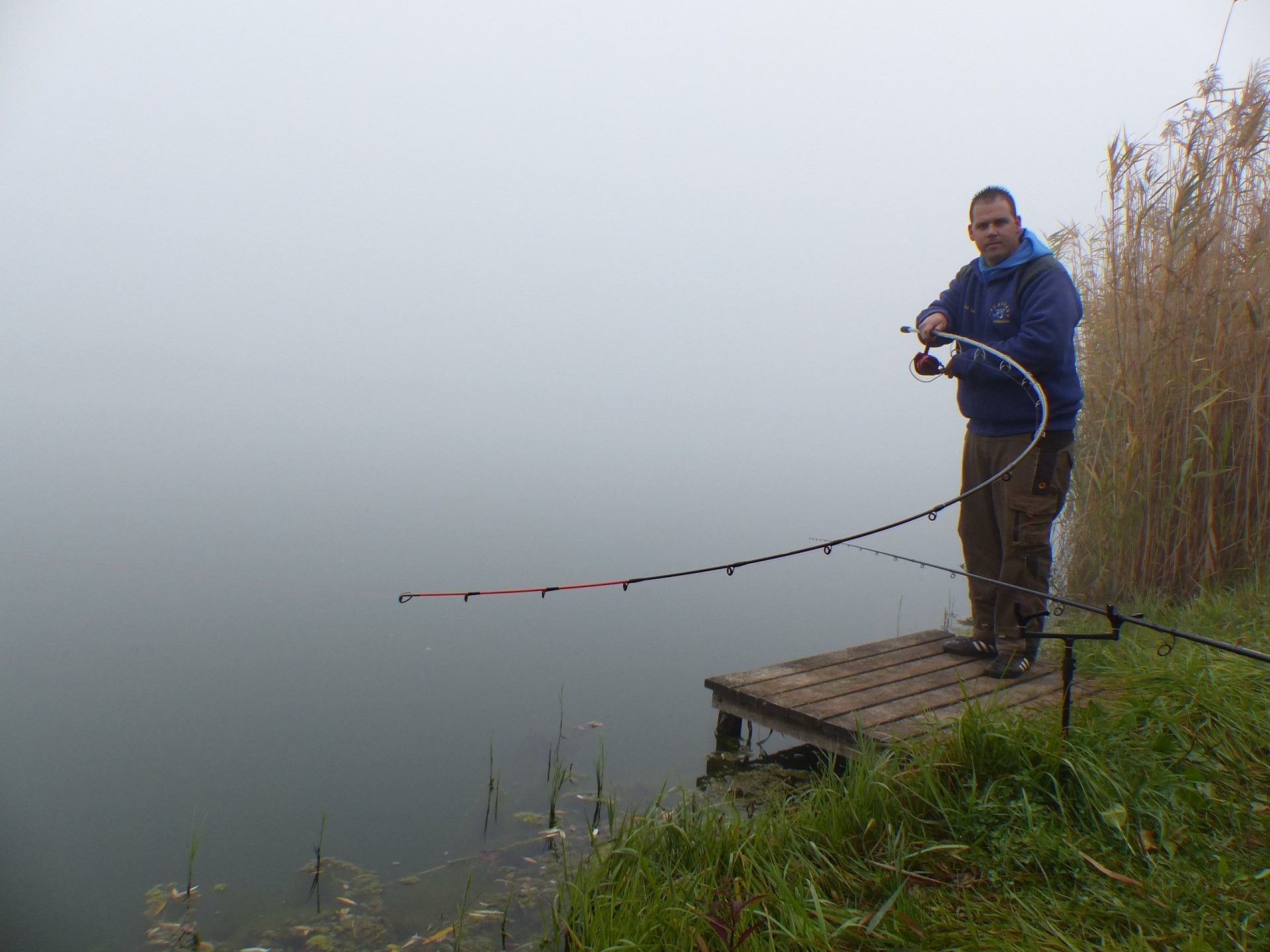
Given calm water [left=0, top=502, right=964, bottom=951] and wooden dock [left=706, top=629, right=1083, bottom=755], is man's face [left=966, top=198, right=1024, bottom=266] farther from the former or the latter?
calm water [left=0, top=502, right=964, bottom=951]

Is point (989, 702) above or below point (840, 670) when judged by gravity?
above

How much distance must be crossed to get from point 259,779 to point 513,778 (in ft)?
3.28

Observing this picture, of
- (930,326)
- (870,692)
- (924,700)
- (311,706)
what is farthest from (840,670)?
(311,706)

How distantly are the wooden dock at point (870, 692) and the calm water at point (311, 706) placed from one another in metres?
0.51

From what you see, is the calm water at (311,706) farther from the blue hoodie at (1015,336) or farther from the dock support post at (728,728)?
the blue hoodie at (1015,336)

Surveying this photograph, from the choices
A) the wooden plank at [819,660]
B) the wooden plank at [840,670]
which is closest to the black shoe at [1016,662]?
the wooden plank at [840,670]

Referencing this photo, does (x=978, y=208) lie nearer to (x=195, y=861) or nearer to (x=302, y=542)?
(x=195, y=861)

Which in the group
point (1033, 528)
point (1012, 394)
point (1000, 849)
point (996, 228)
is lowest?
point (1000, 849)

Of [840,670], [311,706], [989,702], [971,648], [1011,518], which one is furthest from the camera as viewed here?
[311,706]

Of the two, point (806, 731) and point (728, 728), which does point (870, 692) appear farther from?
point (728, 728)

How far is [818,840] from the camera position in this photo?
233cm

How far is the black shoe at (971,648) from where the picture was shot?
380cm

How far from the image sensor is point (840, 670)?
12.5ft

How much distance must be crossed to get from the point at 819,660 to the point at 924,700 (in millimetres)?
677
